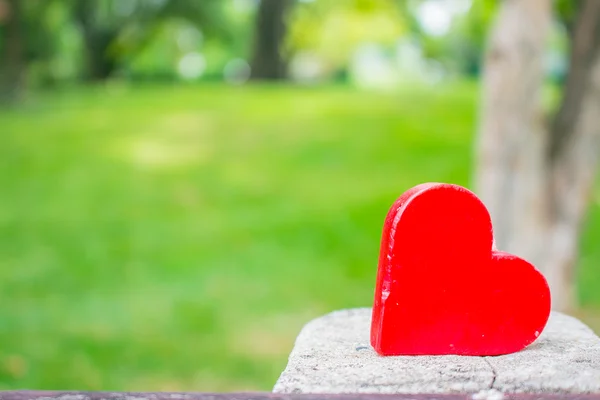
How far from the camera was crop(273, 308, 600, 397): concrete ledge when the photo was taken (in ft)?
7.72

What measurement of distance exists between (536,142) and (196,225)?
4102 millimetres

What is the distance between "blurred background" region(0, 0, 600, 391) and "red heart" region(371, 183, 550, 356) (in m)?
3.24

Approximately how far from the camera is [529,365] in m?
2.54

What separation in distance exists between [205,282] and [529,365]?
5483 mm

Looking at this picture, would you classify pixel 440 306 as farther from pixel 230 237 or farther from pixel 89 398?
pixel 230 237

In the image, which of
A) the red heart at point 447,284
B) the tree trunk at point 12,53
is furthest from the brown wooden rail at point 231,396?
the tree trunk at point 12,53

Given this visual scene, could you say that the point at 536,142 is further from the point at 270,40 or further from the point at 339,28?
the point at 339,28

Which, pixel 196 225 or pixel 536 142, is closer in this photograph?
pixel 536 142

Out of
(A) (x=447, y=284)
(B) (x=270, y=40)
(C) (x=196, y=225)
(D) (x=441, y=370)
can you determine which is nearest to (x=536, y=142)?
(A) (x=447, y=284)

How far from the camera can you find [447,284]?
2703mm

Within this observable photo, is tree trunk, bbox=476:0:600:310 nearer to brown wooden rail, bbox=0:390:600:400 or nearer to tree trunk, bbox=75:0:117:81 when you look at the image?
brown wooden rail, bbox=0:390:600:400

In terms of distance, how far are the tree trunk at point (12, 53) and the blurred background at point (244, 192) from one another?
26 mm

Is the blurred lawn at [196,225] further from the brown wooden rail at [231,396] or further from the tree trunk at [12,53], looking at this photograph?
the brown wooden rail at [231,396]

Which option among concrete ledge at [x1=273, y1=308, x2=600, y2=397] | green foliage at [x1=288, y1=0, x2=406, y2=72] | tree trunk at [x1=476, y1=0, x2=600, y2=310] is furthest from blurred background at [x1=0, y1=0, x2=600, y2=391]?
concrete ledge at [x1=273, y1=308, x2=600, y2=397]
